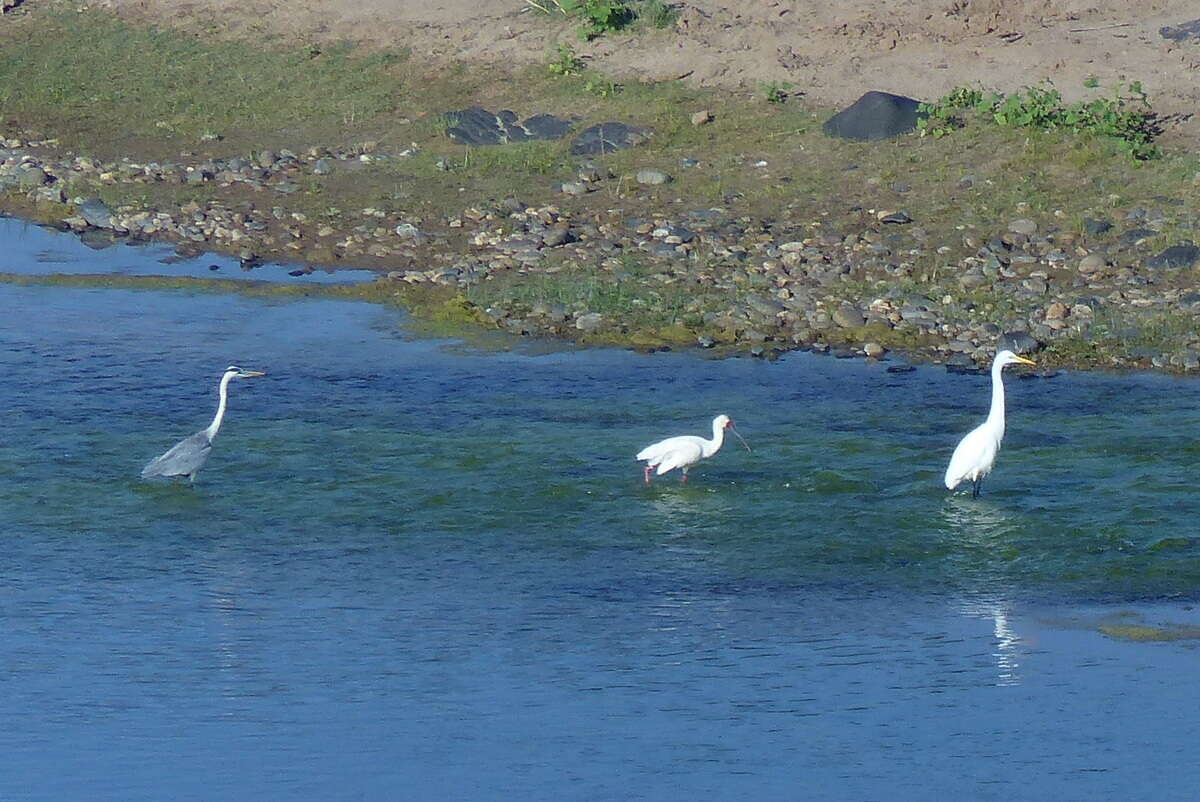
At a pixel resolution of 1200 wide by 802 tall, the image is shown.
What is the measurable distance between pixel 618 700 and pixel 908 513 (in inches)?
150

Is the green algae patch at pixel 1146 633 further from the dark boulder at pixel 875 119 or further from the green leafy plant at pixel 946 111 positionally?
the dark boulder at pixel 875 119

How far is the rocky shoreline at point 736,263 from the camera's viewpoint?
696 inches

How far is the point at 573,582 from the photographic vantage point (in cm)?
1205

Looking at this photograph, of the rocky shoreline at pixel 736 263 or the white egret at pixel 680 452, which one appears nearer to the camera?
the white egret at pixel 680 452

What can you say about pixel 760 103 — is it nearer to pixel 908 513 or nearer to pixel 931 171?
pixel 931 171

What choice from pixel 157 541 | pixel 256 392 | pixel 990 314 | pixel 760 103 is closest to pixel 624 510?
pixel 157 541

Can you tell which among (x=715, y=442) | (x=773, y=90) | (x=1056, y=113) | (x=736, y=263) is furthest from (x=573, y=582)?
(x=773, y=90)

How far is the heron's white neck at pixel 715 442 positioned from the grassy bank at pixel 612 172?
3651mm

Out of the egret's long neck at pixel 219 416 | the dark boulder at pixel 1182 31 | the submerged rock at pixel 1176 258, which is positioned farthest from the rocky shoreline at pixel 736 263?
the dark boulder at pixel 1182 31

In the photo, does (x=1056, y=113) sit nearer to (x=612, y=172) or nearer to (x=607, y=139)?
(x=612, y=172)

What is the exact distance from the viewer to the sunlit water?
9.45 m

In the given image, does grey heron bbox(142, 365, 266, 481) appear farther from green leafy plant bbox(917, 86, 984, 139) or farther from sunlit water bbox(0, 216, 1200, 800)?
green leafy plant bbox(917, 86, 984, 139)

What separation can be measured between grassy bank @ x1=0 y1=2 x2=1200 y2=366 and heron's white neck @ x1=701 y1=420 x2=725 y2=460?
3.65m

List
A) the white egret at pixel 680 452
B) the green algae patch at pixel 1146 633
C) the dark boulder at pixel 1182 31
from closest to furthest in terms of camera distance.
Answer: the green algae patch at pixel 1146 633, the white egret at pixel 680 452, the dark boulder at pixel 1182 31
